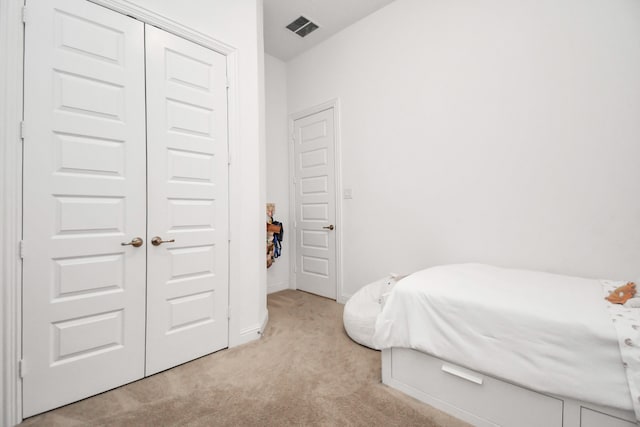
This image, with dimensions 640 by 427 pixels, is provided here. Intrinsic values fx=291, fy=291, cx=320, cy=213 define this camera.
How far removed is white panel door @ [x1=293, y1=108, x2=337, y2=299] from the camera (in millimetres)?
3664

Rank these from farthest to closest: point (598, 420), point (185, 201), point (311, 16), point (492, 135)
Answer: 1. point (311, 16)
2. point (492, 135)
3. point (185, 201)
4. point (598, 420)

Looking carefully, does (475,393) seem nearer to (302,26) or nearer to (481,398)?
(481,398)

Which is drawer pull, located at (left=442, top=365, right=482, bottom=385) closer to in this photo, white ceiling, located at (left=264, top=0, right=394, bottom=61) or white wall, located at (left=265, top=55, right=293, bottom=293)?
white wall, located at (left=265, top=55, right=293, bottom=293)

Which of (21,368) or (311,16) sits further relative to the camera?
(311,16)

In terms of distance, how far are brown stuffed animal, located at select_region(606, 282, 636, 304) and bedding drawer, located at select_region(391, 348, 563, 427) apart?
581mm

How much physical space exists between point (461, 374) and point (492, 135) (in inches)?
73.7

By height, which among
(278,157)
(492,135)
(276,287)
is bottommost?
(276,287)

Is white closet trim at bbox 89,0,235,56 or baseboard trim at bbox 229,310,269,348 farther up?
white closet trim at bbox 89,0,235,56

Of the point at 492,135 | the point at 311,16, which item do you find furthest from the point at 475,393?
the point at 311,16

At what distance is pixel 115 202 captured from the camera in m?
1.87

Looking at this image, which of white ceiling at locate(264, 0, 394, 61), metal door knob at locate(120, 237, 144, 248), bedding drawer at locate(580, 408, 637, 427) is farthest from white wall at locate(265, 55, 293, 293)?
bedding drawer at locate(580, 408, 637, 427)

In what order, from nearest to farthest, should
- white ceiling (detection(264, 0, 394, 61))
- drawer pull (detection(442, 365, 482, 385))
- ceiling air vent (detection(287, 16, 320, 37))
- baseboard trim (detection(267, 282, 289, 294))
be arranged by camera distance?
1. drawer pull (detection(442, 365, 482, 385))
2. white ceiling (detection(264, 0, 394, 61))
3. ceiling air vent (detection(287, 16, 320, 37))
4. baseboard trim (detection(267, 282, 289, 294))

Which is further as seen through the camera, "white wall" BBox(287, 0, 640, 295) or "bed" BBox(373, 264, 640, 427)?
"white wall" BBox(287, 0, 640, 295)

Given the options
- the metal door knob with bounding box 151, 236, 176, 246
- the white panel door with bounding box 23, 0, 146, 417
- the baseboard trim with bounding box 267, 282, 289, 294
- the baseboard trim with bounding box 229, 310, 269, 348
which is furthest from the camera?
the baseboard trim with bounding box 267, 282, 289, 294
